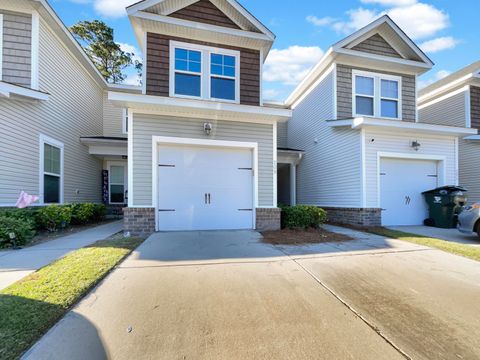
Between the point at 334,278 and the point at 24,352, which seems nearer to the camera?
the point at 24,352

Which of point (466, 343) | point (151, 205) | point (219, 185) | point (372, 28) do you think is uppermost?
point (372, 28)

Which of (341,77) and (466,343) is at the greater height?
(341,77)

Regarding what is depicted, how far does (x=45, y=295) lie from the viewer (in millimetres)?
2896

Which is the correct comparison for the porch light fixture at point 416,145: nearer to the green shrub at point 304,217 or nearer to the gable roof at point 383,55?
the gable roof at point 383,55

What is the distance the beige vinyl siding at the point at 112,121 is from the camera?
13.2m

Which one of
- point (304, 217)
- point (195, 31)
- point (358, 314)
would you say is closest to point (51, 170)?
point (195, 31)

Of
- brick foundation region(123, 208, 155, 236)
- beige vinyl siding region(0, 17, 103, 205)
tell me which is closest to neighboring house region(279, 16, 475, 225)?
brick foundation region(123, 208, 155, 236)

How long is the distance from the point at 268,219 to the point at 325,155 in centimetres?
473

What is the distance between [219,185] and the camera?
7.41 meters

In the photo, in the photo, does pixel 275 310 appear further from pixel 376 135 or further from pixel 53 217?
pixel 376 135

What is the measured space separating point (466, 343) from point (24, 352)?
3.81m

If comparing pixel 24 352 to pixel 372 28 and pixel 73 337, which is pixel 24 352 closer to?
pixel 73 337

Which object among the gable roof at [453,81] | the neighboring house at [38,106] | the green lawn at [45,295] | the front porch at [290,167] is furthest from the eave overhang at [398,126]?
the neighboring house at [38,106]

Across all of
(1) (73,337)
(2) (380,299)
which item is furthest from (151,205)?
(2) (380,299)
